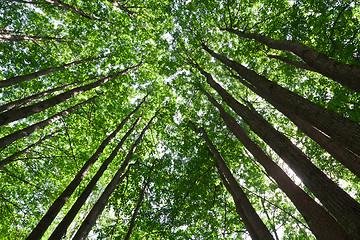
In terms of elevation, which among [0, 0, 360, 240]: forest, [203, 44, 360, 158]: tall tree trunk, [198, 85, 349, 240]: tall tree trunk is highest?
[0, 0, 360, 240]: forest

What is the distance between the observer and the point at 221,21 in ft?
33.1

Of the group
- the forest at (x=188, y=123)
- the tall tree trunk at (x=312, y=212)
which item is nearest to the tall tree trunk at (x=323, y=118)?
the forest at (x=188, y=123)

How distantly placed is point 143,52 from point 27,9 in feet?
25.5

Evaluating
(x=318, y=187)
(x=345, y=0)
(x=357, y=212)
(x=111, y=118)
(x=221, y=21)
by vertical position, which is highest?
(x=221, y=21)

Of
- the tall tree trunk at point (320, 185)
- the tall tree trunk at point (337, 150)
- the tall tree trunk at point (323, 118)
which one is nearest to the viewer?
the tall tree trunk at point (320, 185)

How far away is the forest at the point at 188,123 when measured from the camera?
3713 mm

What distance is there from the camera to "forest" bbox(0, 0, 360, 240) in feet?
12.2

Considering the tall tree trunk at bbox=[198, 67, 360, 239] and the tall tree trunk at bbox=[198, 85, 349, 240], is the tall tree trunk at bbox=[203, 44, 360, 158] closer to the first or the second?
the tall tree trunk at bbox=[198, 67, 360, 239]

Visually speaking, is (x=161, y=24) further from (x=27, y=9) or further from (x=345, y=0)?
(x=345, y=0)

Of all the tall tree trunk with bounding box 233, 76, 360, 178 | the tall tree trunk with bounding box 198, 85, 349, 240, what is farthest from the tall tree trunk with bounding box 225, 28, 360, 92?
the tall tree trunk with bounding box 198, 85, 349, 240

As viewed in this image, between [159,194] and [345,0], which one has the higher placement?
[345,0]

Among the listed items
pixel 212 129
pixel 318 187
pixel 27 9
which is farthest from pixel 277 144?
pixel 27 9

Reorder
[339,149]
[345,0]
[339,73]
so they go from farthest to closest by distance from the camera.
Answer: [345,0]
[339,149]
[339,73]

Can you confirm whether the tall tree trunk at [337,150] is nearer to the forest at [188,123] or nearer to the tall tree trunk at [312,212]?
the forest at [188,123]
